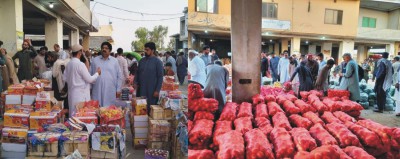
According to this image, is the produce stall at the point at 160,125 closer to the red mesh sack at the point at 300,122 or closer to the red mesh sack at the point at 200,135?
the red mesh sack at the point at 300,122

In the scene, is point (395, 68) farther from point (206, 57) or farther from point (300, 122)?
point (300, 122)

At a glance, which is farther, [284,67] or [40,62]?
[284,67]

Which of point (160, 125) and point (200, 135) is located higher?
point (200, 135)

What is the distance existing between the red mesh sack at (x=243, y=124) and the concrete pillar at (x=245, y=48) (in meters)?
0.69

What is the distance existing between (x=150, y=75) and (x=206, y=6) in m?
1.65

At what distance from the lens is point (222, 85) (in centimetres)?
332

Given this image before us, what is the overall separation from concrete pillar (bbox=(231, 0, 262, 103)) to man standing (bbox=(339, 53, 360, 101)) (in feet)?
4.35

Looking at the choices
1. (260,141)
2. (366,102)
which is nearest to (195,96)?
(260,141)

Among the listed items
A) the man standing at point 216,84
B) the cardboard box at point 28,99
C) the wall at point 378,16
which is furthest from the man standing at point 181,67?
the man standing at point 216,84

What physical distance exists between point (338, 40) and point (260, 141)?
4.20 meters

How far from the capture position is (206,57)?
4.72 metres

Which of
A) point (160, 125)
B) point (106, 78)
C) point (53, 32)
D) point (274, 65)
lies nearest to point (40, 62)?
point (53, 32)

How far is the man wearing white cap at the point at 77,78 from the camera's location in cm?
383

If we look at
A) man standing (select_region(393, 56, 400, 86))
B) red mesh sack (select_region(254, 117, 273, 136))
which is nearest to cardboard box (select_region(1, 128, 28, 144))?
red mesh sack (select_region(254, 117, 273, 136))
